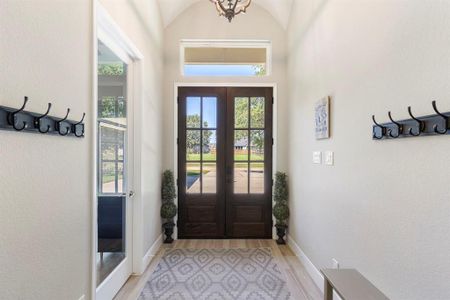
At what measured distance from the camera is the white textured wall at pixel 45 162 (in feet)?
3.98

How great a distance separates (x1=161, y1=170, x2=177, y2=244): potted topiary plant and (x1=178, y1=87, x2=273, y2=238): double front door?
24 centimetres

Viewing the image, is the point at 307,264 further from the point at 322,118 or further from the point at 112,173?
the point at 112,173

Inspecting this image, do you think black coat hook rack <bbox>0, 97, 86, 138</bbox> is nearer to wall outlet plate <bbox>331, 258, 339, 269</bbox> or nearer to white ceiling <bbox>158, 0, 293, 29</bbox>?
wall outlet plate <bbox>331, 258, 339, 269</bbox>

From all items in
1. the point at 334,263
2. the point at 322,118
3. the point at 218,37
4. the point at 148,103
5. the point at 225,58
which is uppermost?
the point at 218,37

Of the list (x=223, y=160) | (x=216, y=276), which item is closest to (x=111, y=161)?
(x=216, y=276)

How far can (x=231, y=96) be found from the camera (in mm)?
4328

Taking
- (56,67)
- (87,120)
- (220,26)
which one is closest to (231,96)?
(220,26)

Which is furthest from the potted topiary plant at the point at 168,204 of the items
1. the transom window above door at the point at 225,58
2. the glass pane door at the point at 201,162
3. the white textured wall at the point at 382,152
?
the white textured wall at the point at 382,152

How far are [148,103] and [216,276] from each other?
7.17 ft

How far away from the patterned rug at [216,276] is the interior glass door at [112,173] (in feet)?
1.32

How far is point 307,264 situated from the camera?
10.4ft

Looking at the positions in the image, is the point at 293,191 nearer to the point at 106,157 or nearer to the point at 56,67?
the point at 106,157

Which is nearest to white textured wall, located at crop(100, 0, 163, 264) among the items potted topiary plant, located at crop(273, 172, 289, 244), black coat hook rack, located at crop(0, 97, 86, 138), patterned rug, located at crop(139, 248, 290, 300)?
patterned rug, located at crop(139, 248, 290, 300)

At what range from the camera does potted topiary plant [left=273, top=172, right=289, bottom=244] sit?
4035 mm
